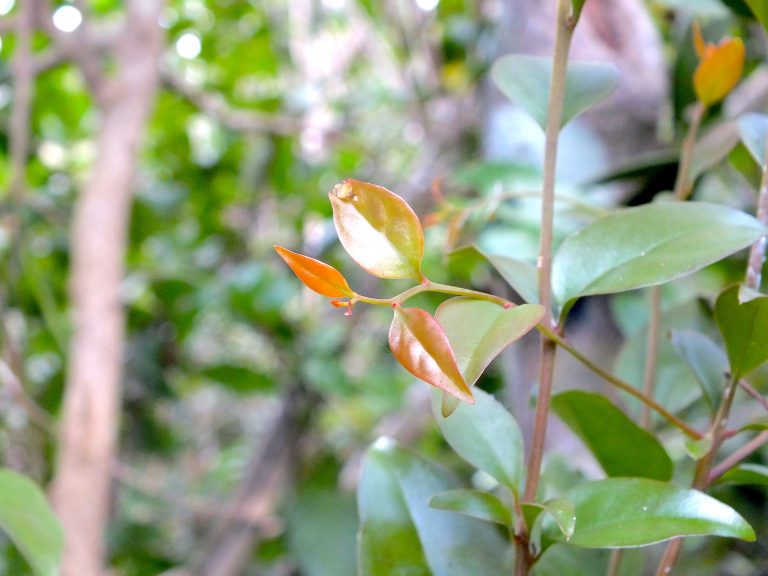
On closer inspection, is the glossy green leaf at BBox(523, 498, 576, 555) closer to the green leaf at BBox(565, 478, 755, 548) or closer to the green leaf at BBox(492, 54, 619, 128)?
the green leaf at BBox(565, 478, 755, 548)

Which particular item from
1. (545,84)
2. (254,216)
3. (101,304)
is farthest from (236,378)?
(545,84)

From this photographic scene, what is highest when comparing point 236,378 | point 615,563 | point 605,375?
point 605,375

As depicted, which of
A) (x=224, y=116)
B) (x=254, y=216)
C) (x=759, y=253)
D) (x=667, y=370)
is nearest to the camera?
(x=759, y=253)

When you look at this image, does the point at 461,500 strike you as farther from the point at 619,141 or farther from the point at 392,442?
the point at 619,141

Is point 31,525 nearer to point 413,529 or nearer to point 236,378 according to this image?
point 413,529

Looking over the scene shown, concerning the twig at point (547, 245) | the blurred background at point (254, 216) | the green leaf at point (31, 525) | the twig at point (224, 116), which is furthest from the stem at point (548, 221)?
the twig at point (224, 116)

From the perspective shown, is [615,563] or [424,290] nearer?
[424,290]

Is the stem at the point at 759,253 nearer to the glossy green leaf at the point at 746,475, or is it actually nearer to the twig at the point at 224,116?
the glossy green leaf at the point at 746,475
